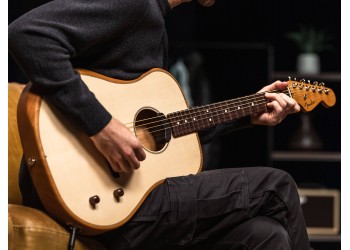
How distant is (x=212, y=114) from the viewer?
76.6 inches

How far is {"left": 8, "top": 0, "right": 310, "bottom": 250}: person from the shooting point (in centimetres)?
159

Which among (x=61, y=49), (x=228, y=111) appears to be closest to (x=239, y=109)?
(x=228, y=111)

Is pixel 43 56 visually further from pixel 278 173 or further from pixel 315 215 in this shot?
pixel 315 215

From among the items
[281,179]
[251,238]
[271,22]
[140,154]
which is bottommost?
[251,238]

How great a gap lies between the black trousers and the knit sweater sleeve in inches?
11.6

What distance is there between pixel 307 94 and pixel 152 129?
666mm

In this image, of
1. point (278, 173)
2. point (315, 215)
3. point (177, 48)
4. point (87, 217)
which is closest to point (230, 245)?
point (278, 173)

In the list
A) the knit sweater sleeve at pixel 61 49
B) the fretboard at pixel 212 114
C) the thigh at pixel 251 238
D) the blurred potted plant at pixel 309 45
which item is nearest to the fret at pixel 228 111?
the fretboard at pixel 212 114

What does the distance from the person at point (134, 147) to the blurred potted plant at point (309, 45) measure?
302 centimetres

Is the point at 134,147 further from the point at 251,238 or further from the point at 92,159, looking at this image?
the point at 251,238

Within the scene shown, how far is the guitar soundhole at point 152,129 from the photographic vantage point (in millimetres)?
1786

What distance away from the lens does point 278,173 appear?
6.05 feet

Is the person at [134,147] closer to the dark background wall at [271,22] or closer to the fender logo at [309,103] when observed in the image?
the fender logo at [309,103]
